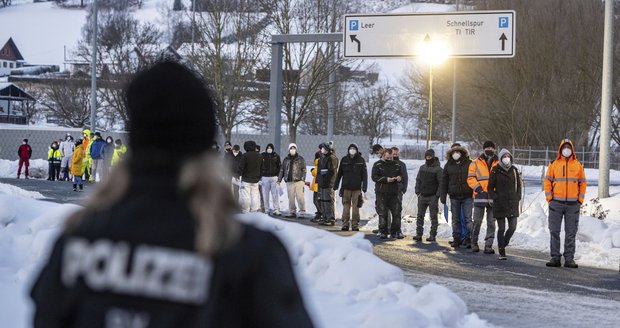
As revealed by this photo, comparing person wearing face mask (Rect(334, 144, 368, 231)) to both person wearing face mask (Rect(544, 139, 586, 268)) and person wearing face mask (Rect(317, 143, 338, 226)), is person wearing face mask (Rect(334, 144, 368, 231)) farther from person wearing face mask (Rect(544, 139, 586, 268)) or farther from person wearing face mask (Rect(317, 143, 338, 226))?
person wearing face mask (Rect(544, 139, 586, 268))

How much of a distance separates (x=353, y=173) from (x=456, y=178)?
3.16 m

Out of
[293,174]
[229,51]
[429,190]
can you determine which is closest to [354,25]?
[293,174]

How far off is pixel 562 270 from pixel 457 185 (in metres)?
3.08

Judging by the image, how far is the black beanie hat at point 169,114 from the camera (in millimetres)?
2162

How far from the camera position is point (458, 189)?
1648 centimetres

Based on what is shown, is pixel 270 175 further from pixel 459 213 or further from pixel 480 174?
pixel 480 174

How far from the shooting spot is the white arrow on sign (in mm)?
22609

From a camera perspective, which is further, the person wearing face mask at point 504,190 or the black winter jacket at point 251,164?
the black winter jacket at point 251,164

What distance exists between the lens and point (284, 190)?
1091 inches

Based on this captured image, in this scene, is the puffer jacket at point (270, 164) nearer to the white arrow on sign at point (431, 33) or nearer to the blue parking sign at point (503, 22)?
the white arrow on sign at point (431, 33)

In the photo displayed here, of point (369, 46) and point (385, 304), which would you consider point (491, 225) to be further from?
point (369, 46)

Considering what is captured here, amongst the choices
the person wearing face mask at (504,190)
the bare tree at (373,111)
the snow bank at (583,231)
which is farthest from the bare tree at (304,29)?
the bare tree at (373,111)

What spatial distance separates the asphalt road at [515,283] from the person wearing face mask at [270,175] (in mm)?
5576

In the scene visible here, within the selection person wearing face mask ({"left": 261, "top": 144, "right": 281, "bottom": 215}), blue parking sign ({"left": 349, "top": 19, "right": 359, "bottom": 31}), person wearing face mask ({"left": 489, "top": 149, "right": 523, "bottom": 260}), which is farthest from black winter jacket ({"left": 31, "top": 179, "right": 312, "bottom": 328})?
A: blue parking sign ({"left": 349, "top": 19, "right": 359, "bottom": 31})
